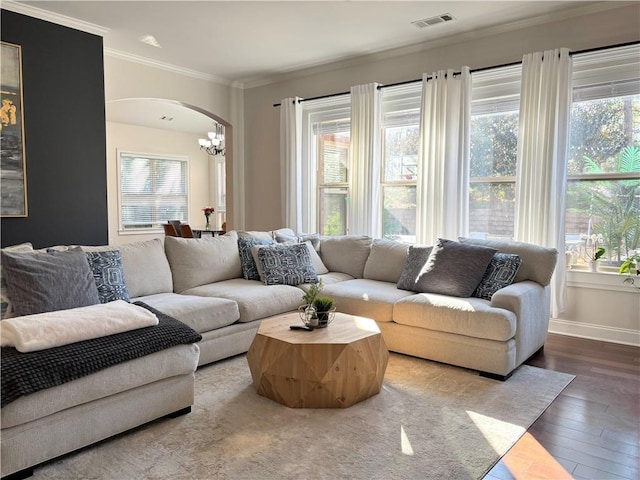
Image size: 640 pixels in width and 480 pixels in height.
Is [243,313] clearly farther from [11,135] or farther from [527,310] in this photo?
[11,135]

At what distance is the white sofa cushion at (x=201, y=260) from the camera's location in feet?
12.9

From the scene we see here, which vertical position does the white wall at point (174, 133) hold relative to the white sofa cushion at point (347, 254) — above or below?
above

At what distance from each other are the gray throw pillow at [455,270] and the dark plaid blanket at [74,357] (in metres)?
1.99

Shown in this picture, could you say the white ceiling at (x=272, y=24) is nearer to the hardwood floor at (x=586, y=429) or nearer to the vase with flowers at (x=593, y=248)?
the vase with flowers at (x=593, y=248)

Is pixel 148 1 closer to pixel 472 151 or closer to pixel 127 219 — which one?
pixel 472 151

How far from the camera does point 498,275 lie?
358 cm

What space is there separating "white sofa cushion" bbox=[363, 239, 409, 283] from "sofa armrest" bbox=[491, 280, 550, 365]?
1.10 m

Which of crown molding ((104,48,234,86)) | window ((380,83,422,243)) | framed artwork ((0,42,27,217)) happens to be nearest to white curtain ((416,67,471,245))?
window ((380,83,422,243))

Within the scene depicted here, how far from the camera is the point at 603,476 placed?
80.4 inches

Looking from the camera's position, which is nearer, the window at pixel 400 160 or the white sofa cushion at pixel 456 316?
the white sofa cushion at pixel 456 316

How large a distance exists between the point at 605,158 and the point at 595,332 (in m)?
1.52

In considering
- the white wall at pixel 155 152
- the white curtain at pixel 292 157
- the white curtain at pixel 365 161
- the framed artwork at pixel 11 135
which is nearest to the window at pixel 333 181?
the white curtain at pixel 292 157

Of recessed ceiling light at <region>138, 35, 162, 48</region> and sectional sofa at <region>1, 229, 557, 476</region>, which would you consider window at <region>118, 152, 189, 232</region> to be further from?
sectional sofa at <region>1, 229, 557, 476</region>

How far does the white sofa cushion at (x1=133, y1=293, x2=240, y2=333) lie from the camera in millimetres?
3168
